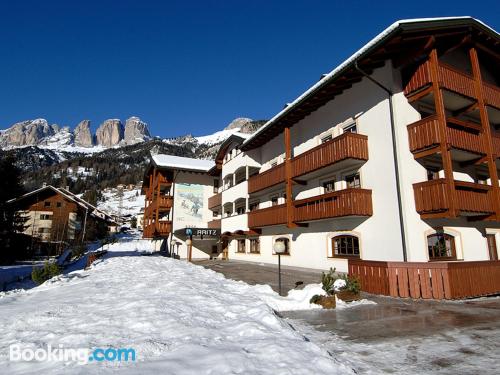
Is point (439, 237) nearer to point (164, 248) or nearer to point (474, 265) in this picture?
point (474, 265)

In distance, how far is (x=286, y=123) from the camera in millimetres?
20969

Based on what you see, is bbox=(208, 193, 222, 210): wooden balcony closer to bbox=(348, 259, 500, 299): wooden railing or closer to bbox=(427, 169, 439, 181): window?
bbox=(427, 169, 439, 181): window

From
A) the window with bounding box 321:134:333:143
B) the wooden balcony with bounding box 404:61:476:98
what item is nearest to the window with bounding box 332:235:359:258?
the window with bounding box 321:134:333:143

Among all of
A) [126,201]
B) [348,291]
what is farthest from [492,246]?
[126,201]

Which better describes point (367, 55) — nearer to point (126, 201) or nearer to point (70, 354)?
point (70, 354)

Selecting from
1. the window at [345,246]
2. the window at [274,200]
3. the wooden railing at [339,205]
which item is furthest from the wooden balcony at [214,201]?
the window at [345,246]

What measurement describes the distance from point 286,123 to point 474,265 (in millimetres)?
13395

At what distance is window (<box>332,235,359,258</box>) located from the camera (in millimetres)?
15680

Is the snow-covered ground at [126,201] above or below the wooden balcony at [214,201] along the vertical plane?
above

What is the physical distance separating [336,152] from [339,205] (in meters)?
2.60

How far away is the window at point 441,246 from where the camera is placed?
13.0 metres

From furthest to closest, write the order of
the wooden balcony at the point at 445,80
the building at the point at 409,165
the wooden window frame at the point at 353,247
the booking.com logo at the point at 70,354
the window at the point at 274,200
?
1. the window at the point at 274,200
2. the wooden window frame at the point at 353,247
3. the wooden balcony at the point at 445,80
4. the building at the point at 409,165
5. the booking.com logo at the point at 70,354

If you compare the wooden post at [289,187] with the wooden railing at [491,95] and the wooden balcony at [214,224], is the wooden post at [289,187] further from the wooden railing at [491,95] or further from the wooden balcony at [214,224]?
the wooden balcony at [214,224]

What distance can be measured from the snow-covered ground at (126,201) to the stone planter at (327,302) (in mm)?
141430
